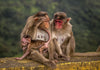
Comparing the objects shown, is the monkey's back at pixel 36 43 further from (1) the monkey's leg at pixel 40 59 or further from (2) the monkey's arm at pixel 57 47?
(2) the monkey's arm at pixel 57 47

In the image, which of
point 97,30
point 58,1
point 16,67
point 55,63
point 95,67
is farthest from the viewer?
point 58,1

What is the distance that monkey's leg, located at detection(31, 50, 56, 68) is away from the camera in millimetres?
3707

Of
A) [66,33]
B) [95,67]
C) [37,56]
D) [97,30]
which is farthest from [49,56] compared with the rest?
[97,30]

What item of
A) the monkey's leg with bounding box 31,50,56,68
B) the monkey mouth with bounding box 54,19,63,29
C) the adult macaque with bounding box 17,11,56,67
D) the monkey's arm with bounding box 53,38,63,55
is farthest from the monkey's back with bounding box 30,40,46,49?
the monkey mouth with bounding box 54,19,63,29

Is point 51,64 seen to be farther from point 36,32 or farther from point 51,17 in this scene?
point 51,17

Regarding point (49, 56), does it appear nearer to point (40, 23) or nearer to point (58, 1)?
point (40, 23)

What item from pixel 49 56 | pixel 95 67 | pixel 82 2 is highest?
pixel 82 2

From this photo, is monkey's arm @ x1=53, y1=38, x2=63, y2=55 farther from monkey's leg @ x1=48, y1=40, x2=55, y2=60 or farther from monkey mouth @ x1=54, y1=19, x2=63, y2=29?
monkey mouth @ x1=54, y1=19, x2=63, y2=29

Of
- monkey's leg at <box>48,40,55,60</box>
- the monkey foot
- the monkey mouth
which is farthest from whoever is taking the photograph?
the monkey mouth

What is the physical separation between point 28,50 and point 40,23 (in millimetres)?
664

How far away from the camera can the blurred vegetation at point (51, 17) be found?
12.3 meters

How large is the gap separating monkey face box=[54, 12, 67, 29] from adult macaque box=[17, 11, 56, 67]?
202mm

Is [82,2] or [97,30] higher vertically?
[82,2]

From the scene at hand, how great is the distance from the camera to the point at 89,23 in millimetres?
13641
